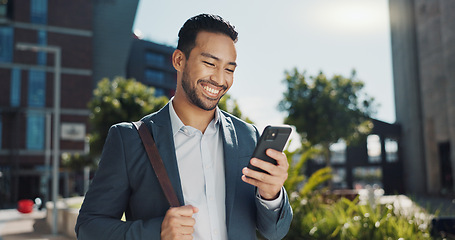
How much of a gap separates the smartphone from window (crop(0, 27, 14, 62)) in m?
45.7

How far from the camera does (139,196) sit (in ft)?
5.74

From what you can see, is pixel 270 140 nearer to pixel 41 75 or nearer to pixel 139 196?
pixel 139 196

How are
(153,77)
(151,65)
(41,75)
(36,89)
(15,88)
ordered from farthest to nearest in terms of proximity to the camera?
(153,77), (151,65), (41,75), (36,89), (15,88)

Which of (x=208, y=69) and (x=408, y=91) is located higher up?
(x=408, y=91)

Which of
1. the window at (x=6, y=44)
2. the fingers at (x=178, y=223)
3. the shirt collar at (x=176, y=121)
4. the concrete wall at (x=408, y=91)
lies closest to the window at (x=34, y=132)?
the window at (x=6, y=44)

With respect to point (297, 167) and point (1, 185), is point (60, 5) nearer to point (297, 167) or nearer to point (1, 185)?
point (1, 185)

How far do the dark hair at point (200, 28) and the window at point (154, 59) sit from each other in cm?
6612

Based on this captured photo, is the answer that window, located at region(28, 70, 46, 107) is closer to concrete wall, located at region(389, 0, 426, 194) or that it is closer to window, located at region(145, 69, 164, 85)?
window, located at region(145, 69, 164, 85)

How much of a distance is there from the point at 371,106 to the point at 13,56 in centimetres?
3252

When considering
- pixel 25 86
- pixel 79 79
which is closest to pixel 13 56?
pixel 25 86

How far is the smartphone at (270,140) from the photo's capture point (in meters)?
1.63

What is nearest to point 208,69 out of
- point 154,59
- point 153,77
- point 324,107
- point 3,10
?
point 324,107

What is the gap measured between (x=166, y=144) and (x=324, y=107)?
2653 cm

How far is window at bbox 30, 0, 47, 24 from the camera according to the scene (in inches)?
1706
